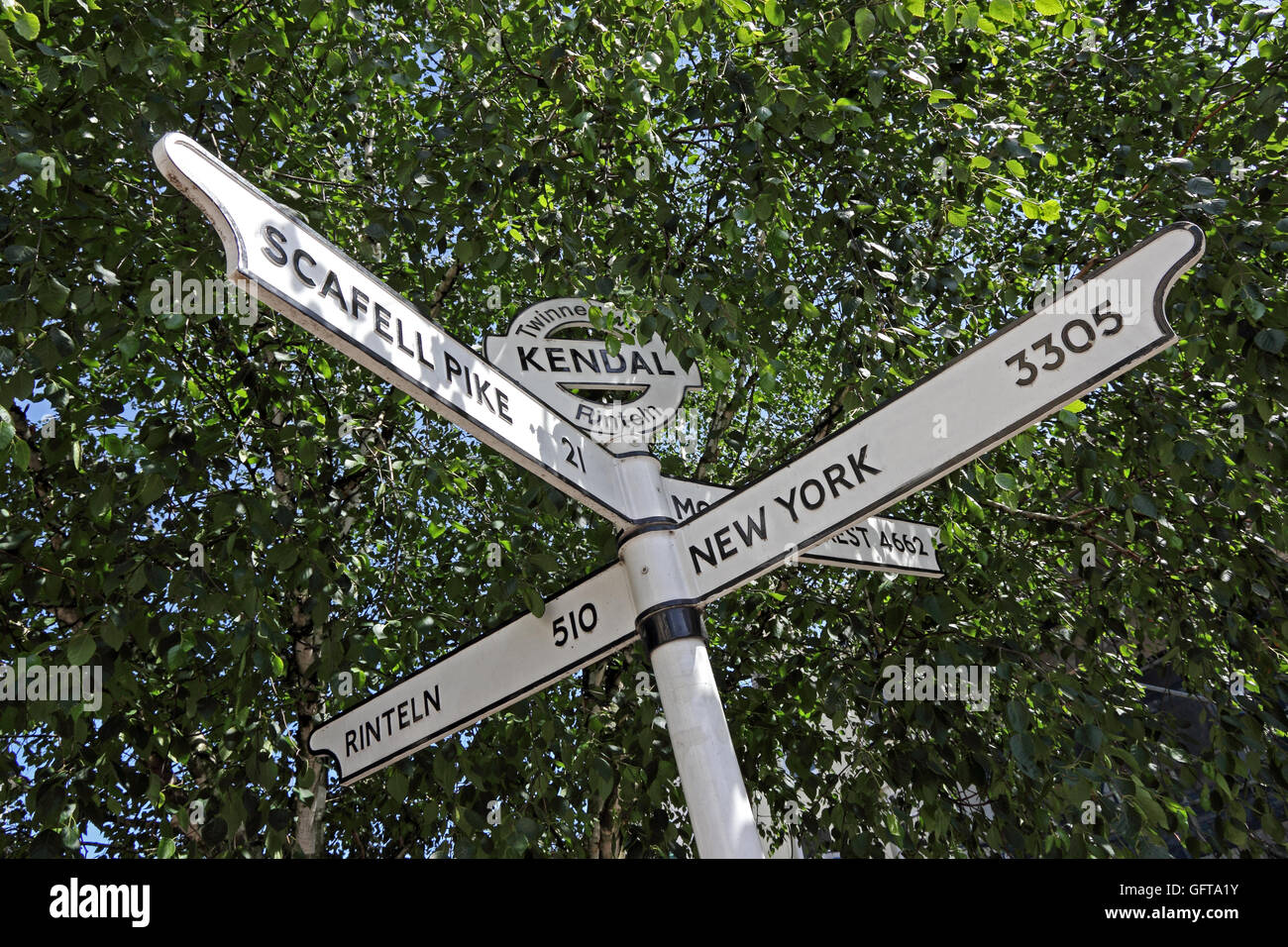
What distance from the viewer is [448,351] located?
203 cm

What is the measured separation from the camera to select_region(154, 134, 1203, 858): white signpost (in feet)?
5.96

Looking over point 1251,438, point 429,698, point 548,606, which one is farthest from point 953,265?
point 429,698

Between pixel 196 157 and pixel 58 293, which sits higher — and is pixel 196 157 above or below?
→ below

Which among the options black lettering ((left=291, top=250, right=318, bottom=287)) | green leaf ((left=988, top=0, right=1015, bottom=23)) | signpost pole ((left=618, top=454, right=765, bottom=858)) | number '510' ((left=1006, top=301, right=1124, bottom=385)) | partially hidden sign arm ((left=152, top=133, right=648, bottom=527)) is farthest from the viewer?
green leaf ((left=988, top=0, right=1015, bottom=23))

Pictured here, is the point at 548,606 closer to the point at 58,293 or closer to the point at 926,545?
the point at 926,545

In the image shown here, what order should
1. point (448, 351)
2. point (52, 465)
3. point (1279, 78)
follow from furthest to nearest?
point (1279, 78) < point (52, 465) < point (448, 351)

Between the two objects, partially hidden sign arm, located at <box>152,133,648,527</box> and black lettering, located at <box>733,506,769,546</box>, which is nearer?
partially hidden sign arm, located at <box>152,133,648,527</box>

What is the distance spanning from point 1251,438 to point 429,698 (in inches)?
113

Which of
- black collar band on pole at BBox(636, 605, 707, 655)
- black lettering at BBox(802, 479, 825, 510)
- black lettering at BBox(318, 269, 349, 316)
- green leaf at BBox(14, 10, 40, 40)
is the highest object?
green leaf at BBox(14, 10, 40, 40)

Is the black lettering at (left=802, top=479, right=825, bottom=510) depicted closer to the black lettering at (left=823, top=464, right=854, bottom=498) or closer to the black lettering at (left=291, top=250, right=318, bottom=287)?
the black lettering at (left=823, top=464, right=854, bottom=498)

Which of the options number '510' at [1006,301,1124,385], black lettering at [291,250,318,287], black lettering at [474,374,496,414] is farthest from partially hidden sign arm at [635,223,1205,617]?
black lettering at [291,250,318,287]

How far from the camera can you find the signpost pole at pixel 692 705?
197 centimetres

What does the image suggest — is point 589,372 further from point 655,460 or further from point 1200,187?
point 1200,187

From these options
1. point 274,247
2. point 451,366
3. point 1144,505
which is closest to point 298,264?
point 274,247
